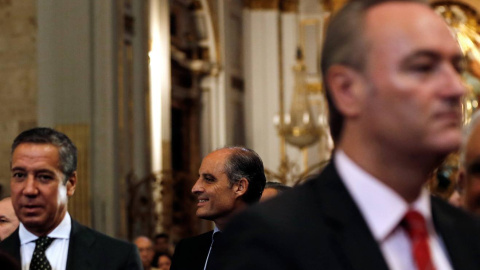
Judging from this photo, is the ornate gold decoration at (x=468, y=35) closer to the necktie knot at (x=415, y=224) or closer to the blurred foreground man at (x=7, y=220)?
the blurred foreground man at (x=7, y=220)

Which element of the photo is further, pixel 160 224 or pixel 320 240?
pixel 160 224

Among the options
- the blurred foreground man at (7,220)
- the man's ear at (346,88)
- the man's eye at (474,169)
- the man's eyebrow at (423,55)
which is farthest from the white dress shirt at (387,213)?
the blurred foreground man at (7,220)

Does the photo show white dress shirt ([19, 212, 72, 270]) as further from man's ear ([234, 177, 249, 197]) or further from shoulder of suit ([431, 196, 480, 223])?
shoulder of suit ([431, 196, 480, 223])

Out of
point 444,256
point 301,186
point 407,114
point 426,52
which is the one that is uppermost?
point 426,52

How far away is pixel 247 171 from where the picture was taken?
16.4ft

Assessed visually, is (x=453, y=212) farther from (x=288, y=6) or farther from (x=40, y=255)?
(x=288, y=6)

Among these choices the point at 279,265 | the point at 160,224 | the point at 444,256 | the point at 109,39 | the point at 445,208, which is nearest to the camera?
the point at 279,265

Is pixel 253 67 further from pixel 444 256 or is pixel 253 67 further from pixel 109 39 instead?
pixel 444 256

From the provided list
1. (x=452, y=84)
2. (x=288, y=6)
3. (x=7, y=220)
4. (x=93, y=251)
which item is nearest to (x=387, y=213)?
(x=452, y=84)

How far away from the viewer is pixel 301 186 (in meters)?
1.89

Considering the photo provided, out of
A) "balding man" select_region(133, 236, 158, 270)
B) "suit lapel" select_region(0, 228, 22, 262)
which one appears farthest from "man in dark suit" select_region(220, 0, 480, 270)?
"balding man" select_region(133, 236, 158, 270)

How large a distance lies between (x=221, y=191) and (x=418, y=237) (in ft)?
10.5

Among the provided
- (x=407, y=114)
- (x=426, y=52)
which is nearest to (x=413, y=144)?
(x=407, y=114)

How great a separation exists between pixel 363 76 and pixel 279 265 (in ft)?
1.25
